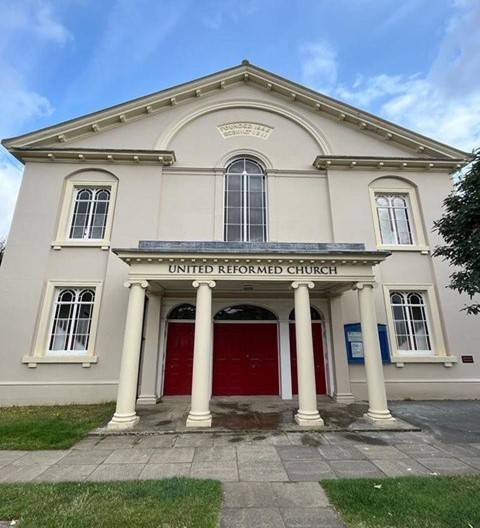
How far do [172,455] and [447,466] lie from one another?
5.10 meters

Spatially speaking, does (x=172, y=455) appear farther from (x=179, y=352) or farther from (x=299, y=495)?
(x=179, y=352)

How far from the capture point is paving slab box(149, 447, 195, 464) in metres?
5.46

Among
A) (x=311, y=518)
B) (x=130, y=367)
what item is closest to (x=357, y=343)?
(x=311, y=518)

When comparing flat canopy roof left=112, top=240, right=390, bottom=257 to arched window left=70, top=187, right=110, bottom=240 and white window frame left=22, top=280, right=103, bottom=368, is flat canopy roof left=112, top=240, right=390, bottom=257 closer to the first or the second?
white window frame left=22, top=280, right=103, bottom=368

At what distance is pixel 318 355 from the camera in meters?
10.9

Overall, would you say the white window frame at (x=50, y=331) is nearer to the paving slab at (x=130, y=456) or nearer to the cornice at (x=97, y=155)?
the paving slab at (x=130, y=456)

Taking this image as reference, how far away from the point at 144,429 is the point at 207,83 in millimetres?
13573

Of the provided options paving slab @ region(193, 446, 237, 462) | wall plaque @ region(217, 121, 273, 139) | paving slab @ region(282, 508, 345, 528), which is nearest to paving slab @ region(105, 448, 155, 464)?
paving slab @ region(193, 446, 237, 462)

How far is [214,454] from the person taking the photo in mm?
5723

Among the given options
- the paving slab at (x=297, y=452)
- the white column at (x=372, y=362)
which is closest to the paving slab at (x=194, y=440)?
the paving slab at (x=297, y=452)

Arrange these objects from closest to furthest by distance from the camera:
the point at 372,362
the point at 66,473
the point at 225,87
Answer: the point at 66,473
the point at 372,362
the point at 225,87

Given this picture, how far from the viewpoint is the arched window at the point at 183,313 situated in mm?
10823

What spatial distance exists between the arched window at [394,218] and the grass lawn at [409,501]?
348 inches

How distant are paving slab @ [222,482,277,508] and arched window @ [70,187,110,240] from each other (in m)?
9.67
